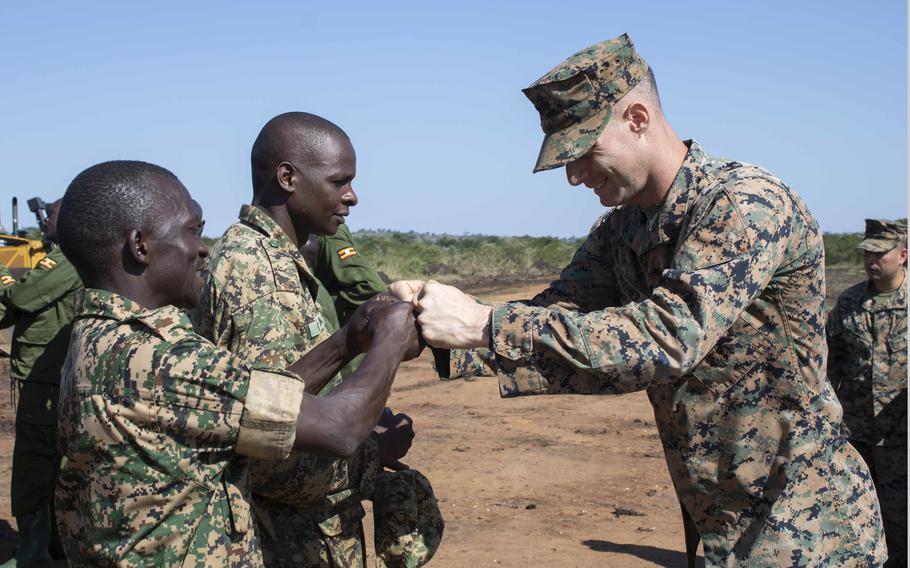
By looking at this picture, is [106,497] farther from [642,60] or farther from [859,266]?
[859,266]

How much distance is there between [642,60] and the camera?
11.3ft

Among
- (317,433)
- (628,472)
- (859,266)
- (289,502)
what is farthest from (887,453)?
(859,266)

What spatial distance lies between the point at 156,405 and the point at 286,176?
167 centimetres

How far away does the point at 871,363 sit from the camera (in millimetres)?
7844

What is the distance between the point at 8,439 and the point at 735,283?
1036 cm

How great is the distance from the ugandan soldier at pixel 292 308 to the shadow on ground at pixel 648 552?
3889 millimetres

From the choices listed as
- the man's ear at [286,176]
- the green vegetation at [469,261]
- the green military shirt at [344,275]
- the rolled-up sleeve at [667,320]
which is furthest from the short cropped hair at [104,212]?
the green vegetation at [469,261]

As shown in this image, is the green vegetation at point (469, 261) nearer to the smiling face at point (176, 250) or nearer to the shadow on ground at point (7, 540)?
the shadow on ground at point (7, 540)

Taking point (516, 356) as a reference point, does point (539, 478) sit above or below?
below

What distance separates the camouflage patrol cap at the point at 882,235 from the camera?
316 inches

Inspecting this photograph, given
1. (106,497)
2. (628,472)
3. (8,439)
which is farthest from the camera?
(8,439)

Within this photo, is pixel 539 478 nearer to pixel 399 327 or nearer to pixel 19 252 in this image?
pixel 399 327

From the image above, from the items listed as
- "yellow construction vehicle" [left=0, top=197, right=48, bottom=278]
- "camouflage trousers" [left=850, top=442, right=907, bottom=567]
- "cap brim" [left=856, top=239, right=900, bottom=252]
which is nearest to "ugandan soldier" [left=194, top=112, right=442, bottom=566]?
"camouflage trousers" [left=850, top=442, right=907, bottom=567]

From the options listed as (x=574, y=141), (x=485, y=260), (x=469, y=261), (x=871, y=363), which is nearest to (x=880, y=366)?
(x=871, y=363)
